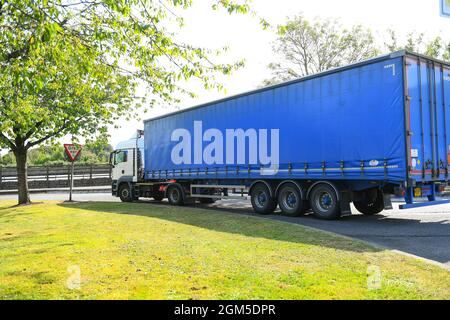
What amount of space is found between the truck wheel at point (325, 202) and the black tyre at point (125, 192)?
34.3 feet

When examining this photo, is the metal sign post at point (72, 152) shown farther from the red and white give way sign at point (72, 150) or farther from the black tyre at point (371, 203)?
the black tyre at point (371, 203)

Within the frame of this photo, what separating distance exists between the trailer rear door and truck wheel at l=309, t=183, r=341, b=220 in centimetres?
220

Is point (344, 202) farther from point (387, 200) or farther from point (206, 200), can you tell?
point (206, 200)

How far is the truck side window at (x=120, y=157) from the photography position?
20.1 m

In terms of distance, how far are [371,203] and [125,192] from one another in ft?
38.5

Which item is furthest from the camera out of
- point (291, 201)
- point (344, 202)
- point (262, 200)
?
point (262, 200)

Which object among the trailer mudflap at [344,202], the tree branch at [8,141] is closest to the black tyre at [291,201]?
the trailer mudflap at [344,202]

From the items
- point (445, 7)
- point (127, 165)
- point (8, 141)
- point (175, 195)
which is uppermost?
point (445, 7)

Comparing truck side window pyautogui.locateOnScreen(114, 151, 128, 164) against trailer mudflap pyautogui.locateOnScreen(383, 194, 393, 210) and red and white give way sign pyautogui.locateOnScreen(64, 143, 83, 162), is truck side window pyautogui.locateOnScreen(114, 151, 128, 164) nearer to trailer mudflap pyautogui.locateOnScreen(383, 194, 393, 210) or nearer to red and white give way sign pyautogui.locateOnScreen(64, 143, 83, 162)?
red and white give way sign pyautogui.locateOnScreen(64, 143, 83, 162)

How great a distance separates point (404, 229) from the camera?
944 centimetres

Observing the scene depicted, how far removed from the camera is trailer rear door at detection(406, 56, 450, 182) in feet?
31.8

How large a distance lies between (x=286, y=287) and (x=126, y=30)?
498 centimetres

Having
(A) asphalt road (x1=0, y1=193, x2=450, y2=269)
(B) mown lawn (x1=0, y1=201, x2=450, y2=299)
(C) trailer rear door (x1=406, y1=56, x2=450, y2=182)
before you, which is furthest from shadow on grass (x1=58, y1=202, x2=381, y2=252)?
(C) trailer rear door (x1=406, y1=56, x2=450, y2=182)

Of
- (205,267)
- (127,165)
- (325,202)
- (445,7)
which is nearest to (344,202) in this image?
(325,202)
